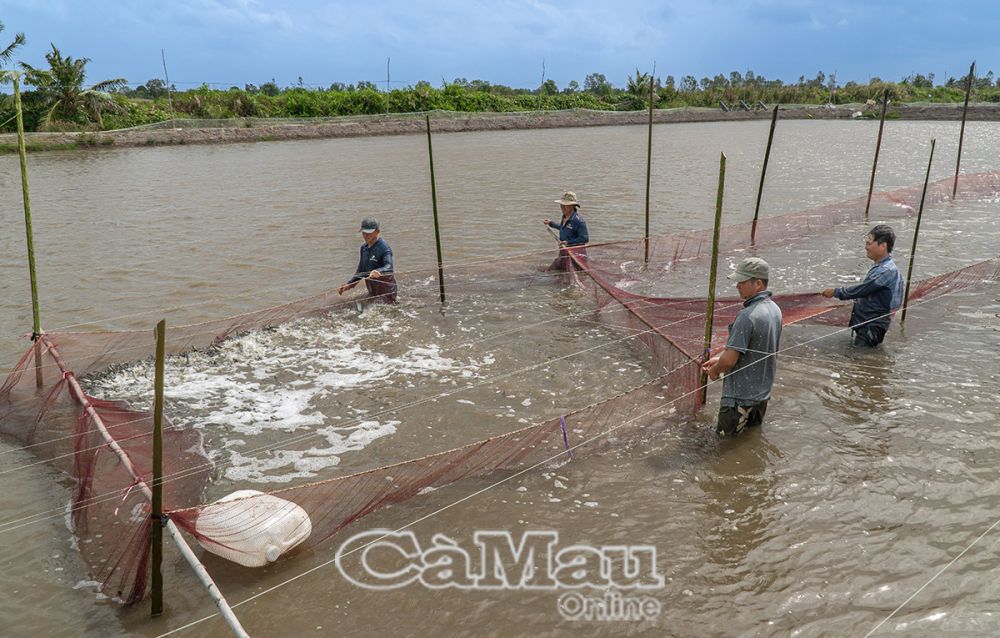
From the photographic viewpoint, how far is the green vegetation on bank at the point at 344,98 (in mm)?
31188

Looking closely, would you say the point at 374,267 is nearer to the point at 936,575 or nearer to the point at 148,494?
the point at 148,494

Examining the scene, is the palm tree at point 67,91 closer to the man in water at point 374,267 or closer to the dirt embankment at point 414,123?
the dirt embankment at point 414,123

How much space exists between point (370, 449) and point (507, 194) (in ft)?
47.0

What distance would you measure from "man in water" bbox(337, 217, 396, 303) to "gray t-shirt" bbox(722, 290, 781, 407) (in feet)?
15.3

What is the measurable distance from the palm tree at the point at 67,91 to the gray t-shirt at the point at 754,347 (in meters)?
34.6

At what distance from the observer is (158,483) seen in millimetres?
3555

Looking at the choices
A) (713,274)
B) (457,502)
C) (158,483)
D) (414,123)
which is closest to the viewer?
(158,483)

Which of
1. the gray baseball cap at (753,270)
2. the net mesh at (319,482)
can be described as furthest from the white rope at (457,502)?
the gray baseball cap at (753,270)

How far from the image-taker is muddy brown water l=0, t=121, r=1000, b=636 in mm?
3867

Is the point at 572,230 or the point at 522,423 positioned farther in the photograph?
the point at 572,230

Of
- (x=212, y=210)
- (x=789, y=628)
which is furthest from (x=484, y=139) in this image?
(x=789, y=628)

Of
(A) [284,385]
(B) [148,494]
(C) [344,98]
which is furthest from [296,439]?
(C) [344,98]

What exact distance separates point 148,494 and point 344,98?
4350cm

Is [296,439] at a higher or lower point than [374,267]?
lower
